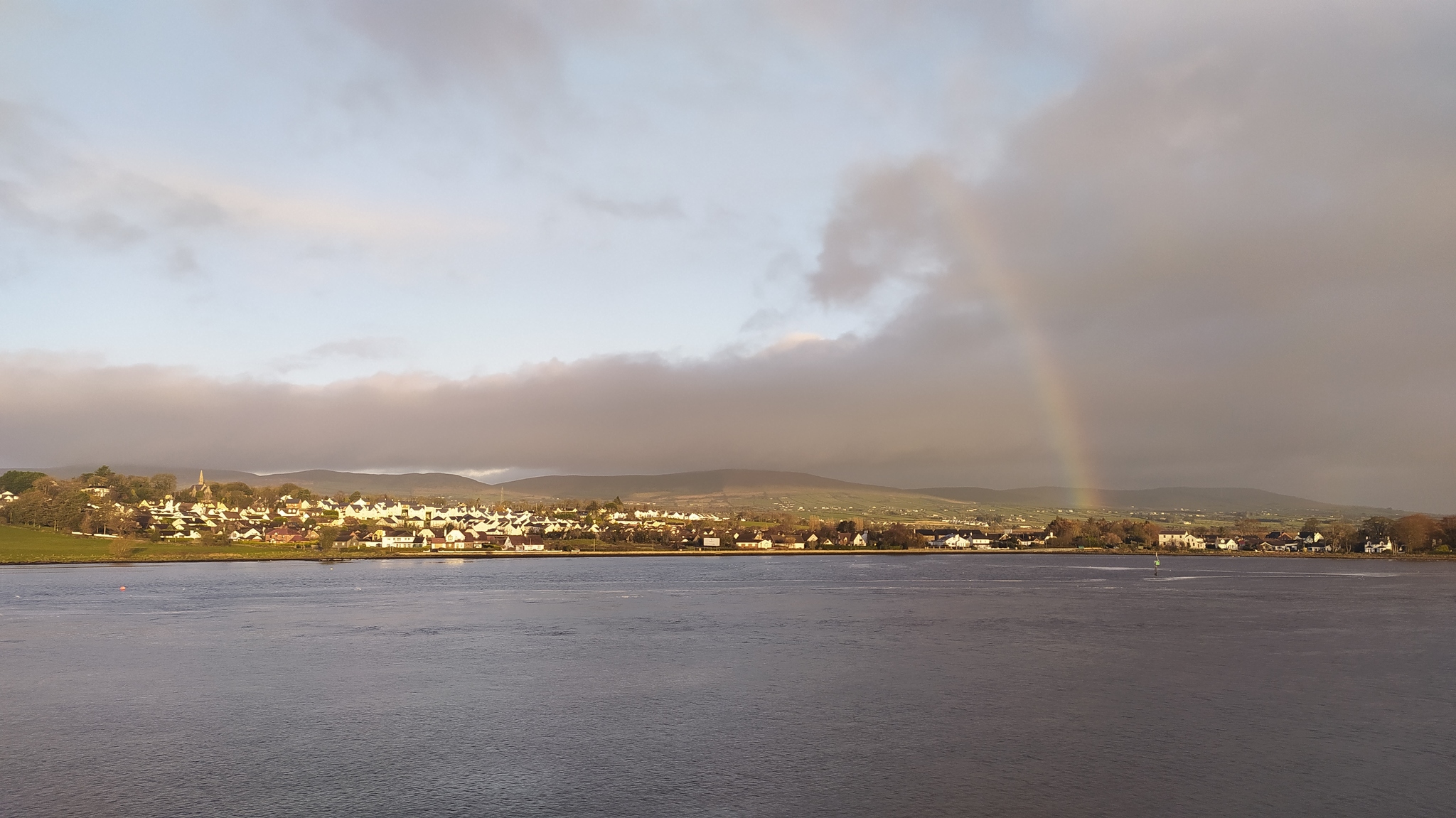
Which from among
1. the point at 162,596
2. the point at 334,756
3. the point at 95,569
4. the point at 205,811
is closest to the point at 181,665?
the point at 334,756

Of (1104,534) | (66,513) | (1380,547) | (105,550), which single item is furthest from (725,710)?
(1104,534)

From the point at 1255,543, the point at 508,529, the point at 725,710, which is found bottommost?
the point at 1255,543

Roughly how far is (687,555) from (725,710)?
11505 centimetres

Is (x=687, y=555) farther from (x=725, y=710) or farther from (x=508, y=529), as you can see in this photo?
(x=725, y=710)

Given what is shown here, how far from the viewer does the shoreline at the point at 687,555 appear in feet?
332

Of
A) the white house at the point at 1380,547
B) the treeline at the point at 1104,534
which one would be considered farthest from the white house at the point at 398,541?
the white house at the point at 1380,547

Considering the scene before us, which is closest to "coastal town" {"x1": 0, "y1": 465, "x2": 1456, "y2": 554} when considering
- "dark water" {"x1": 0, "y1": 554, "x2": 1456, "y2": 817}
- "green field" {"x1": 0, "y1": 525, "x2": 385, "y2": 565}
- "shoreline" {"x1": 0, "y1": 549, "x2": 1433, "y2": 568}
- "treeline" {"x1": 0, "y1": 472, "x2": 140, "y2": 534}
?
"treeline" {"x1": 0, "y1": 472, "x2": 140, "y2": 534}

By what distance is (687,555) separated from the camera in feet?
452

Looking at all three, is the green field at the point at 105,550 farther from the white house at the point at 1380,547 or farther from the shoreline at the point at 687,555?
the white house at the point at 1380,547

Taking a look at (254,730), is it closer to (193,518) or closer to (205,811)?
(205,811)

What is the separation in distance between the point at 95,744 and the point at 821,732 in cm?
1545

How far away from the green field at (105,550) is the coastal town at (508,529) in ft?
14.5

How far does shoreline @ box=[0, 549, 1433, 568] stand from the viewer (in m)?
101

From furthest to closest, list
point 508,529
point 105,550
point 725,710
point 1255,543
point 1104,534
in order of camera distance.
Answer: point 1104,534 < point 1255,543 < point 508,529 < point 105,550 < point 725,710
